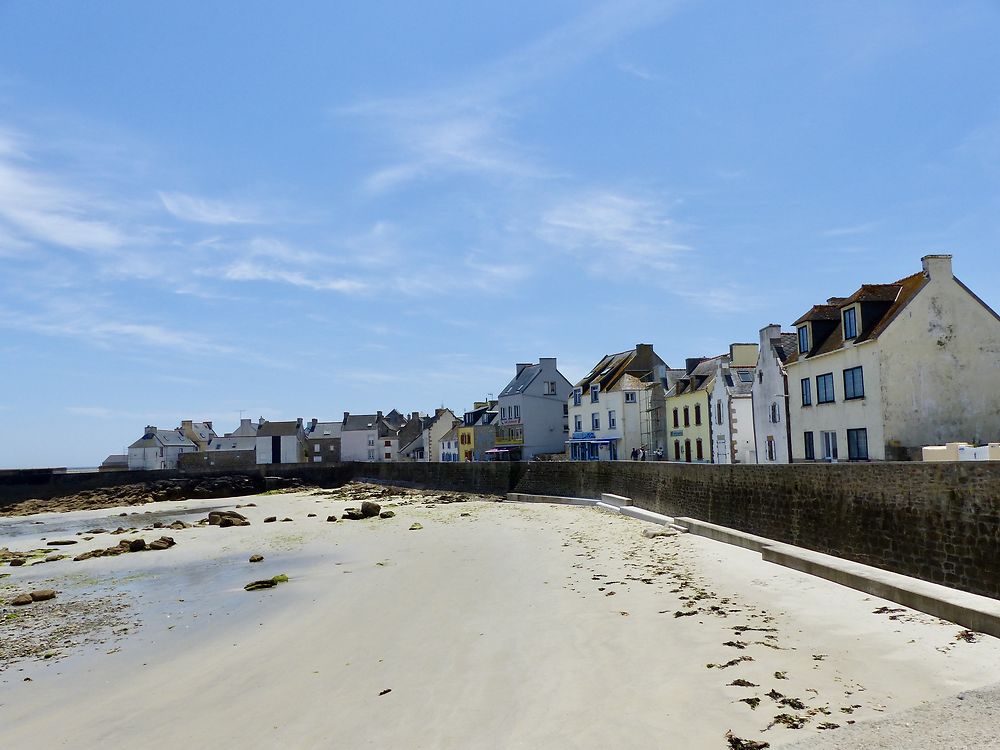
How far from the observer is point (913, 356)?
73.3 feet

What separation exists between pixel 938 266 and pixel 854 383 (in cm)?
473

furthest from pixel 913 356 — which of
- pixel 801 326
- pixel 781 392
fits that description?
pixel 781 392

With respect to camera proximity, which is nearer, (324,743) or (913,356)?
(324,743)

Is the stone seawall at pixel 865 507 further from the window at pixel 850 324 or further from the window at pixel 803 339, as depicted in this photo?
the window at pixel 850 324

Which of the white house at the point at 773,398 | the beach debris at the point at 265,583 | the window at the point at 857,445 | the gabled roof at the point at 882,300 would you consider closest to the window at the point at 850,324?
the gabled roof at the point at 882,300

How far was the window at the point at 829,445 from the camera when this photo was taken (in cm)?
2491

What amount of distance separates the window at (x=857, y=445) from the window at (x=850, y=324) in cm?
335

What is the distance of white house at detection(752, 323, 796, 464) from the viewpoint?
28688mm

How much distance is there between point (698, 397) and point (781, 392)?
1214cm

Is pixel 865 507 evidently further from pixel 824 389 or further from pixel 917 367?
pixel 824 389

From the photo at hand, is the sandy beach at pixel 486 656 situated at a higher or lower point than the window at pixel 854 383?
lower

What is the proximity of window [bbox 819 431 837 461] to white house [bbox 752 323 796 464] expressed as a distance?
2.50m

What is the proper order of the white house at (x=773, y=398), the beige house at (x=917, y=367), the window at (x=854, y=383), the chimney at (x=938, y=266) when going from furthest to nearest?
the white house at (x=773, y=398), the window at (x=854, y=383), the chimney at (x=938, y=266), the beige house at (x=917, y=367)

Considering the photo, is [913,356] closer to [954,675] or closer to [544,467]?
[954,675]
